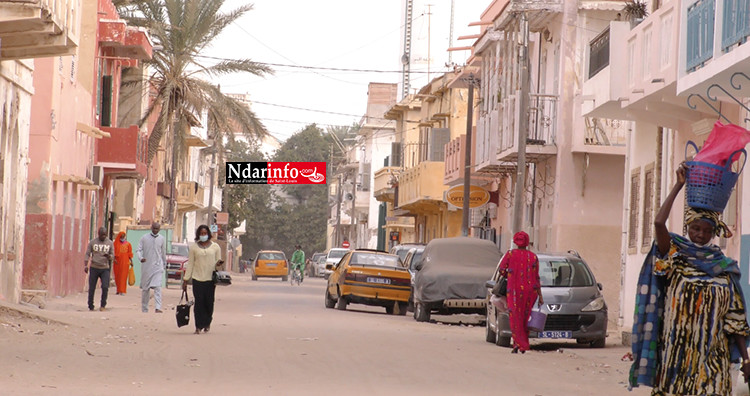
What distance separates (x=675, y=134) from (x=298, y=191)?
10706cm

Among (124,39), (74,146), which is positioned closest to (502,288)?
(74,146)

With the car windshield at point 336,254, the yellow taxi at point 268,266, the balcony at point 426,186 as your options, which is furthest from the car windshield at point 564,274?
the yellow taxi at point 268,266

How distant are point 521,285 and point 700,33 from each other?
4944 mm

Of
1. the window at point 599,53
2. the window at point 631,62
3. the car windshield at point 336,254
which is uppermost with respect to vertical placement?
the window at point 599,53

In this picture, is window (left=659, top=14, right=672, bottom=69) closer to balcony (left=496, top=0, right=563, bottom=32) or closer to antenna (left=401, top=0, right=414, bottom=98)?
balcony (left=496, top=0, right=563, bottom=32)

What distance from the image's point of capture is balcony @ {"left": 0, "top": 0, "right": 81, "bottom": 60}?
1973 centimetres

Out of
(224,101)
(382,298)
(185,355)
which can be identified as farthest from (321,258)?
(185,355)

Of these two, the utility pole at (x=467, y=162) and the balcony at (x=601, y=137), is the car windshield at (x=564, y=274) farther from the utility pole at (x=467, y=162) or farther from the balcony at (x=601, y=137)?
the utility pole at (x=467, y=162)

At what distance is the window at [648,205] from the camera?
23.7 m

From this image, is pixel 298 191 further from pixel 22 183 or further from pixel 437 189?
pixel 22 183

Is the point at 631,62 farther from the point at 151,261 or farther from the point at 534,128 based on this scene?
the point at 534,128

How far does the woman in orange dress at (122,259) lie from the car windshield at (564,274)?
44.3ft

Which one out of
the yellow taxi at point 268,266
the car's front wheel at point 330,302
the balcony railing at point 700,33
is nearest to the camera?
the balcony railing at point 700,33

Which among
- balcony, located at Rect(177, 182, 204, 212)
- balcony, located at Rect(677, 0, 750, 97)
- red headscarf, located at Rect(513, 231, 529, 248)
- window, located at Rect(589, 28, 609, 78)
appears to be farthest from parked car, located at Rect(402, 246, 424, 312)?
balcony, located at Rect(177, 182, 204, 212)
